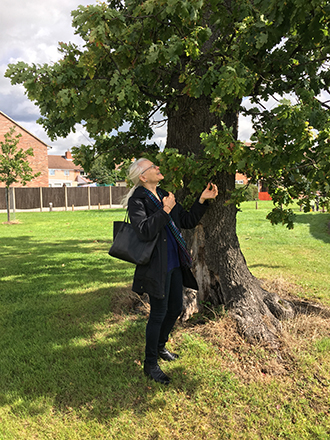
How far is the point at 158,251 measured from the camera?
10.1 feet

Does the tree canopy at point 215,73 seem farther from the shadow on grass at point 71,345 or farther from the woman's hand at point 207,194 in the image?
the shadow on grass at point 71,345

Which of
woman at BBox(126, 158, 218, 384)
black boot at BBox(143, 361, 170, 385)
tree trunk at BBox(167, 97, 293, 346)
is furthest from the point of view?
tree trunk at BBox(167, 97, 293, 346)

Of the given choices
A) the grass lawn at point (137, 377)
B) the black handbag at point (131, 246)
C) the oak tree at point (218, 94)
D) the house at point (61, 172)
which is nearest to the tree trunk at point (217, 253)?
the oak tree at point (218, 94)

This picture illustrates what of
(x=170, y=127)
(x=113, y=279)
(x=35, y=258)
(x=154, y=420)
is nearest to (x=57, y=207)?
(x=35, y=258)

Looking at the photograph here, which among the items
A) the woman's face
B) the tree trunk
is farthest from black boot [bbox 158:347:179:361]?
the woman's face

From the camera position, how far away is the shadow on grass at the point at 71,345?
3174mm

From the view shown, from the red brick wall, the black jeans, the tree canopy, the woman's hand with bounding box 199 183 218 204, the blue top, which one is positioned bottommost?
the black jeans

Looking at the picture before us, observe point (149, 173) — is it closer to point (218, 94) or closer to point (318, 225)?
point (218, 94)

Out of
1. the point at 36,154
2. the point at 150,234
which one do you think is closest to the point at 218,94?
the point at 150,234

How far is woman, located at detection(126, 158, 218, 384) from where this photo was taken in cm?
303

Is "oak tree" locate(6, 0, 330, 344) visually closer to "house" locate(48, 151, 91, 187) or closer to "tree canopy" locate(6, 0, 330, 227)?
"tree canopy" locate(6, 0, 330, 227)

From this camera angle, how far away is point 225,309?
Result: 4312mm

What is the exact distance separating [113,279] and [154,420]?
4.44m

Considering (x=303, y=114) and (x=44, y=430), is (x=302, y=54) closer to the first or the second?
(x=303, y=114)
